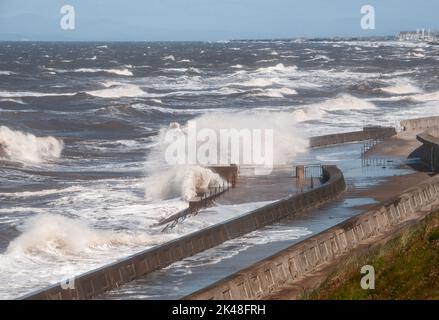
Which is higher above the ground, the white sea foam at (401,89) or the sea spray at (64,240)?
the sea spray at (64,240)

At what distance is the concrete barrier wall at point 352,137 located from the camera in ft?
120

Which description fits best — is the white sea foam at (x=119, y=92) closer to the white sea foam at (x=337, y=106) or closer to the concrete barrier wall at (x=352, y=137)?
the white sea foam at (x=337, y=106)

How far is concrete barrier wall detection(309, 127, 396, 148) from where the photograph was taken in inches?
1439

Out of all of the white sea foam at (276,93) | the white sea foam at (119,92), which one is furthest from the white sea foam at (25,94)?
the white sea foam at (276,93)

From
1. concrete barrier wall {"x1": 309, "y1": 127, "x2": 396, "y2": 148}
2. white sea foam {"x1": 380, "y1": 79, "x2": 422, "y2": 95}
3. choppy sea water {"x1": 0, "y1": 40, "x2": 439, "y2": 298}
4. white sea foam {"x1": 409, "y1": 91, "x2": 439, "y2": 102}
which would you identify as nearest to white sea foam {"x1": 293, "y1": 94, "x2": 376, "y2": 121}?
choppy sea water {"x1": 0, "y1": 40, "x2": 439, "y2": 298}

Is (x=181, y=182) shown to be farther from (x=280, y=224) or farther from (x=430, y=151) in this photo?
(x=430, y=151)

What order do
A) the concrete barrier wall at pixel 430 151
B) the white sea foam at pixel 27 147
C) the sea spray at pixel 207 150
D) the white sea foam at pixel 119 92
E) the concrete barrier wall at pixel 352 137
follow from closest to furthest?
1. the sea spray at pixel 207 150
2. the concrete barrier wall at pixel 430 151
3. the white sea foam at pixel 27 147
4. the concrete barrier wall at pixel 352 137
5. the white sea foam at pixel 119 92

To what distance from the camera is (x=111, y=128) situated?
48.5 m

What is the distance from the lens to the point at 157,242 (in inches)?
747

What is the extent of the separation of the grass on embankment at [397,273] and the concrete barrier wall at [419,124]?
85.1 ft

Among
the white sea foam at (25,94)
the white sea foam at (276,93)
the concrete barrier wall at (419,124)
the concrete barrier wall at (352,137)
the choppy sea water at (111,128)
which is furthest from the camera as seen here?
the white sea foam at (276,93)

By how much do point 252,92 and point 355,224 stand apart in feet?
192

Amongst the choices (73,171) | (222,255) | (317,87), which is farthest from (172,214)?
(317,87)

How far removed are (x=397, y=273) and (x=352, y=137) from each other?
25825 mm
